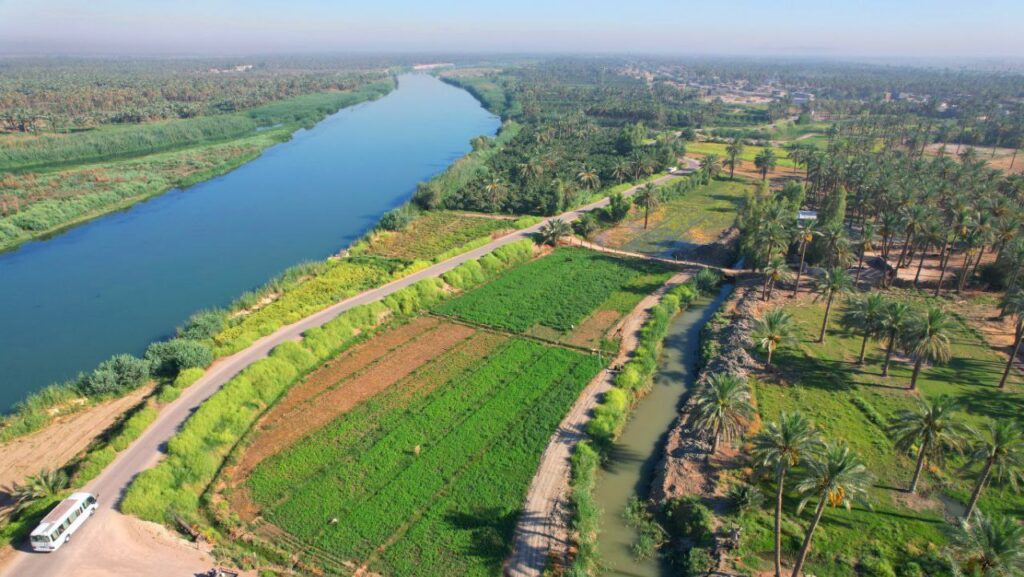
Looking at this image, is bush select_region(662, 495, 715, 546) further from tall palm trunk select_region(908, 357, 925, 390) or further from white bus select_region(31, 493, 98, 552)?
white bus select_region(31, 493, 98, 552)

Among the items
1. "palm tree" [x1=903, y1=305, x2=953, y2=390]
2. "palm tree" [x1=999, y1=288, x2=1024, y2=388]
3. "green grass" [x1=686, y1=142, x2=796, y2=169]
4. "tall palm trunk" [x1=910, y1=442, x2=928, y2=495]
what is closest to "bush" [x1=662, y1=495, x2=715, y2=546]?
"tall palm trunk" [x1=910, y1=442, x2=928, y2=495]

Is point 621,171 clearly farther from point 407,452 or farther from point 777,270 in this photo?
point 407,452

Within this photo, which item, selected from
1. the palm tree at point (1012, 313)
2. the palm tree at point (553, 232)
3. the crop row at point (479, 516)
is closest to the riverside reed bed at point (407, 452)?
the crop row at point (479, 516)

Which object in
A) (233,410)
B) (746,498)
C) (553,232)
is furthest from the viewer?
(553,232)

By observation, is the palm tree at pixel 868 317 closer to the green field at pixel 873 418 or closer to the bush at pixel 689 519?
the green field at pixel 873 418

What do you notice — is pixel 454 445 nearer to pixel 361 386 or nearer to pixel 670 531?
pixel 361 386

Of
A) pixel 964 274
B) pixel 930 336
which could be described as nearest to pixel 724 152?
pixel 964 274
